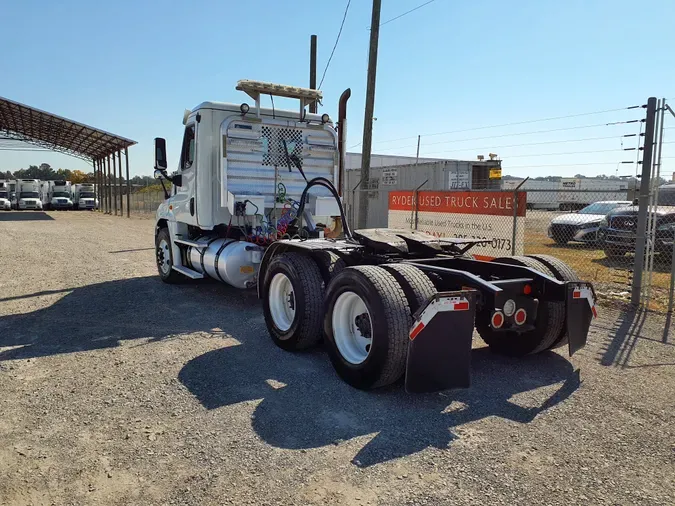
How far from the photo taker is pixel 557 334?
504 cm

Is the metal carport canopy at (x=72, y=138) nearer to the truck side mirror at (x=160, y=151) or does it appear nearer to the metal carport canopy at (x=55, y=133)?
the metal carport canopy at (x=55, y=133)

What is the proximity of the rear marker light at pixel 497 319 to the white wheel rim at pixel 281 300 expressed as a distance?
2267 millimetres

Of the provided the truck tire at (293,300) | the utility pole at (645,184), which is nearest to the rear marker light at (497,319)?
the truck tire at (293,300)

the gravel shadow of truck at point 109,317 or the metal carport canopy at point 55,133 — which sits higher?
the metal carport canopy at point 55,133

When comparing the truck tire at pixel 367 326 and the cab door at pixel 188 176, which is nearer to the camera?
the truck tire at pixel 367 326

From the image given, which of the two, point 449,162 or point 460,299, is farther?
point 449,162

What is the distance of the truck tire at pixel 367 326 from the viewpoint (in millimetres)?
4207

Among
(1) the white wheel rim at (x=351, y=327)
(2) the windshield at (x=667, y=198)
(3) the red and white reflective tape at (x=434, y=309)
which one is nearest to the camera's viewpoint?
(3) the red and white reflective tape at (x=434, y=309)

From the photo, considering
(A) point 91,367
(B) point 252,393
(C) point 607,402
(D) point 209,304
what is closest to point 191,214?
(D) point 209,304

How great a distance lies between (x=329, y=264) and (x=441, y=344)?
6.67 feet

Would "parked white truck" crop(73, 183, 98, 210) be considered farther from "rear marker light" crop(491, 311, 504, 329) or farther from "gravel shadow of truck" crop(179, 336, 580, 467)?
"rear marker light" crop(491, 311, 504, 329)

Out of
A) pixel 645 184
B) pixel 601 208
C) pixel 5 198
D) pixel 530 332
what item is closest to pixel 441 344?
pixel 530 332

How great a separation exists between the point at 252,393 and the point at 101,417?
115cm

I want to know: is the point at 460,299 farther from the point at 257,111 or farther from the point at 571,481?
the point at 257,111
